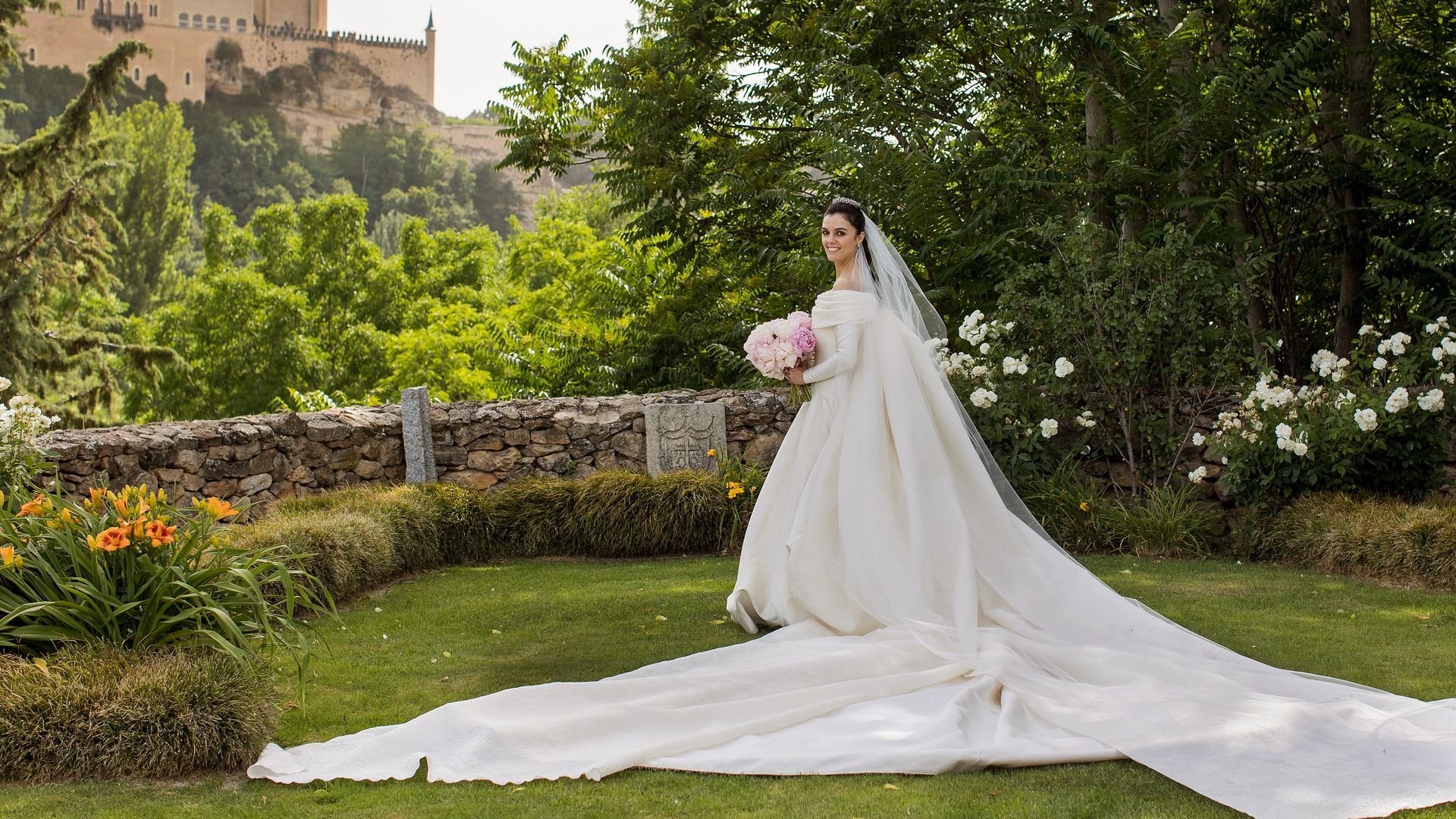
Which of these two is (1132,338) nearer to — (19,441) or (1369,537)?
(1369,537)

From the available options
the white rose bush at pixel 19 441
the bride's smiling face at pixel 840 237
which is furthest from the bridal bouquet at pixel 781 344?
the white rose bush at pixel 19 441

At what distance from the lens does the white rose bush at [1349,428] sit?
7520 millimetres

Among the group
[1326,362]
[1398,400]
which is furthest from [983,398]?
[1398,400]

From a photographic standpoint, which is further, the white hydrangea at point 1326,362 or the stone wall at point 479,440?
the stone wall at point 479,440

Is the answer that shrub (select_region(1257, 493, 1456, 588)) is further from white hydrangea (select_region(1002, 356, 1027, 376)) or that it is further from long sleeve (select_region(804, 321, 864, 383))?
long sleeve (select_region(804, 321, 864, 383))

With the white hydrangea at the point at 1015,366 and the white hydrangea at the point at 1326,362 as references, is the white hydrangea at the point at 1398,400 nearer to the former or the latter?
the white hydrangea at the point at 1326,362

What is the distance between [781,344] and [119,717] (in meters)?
3.34

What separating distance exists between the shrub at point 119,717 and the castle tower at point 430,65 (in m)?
101

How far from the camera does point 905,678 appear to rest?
4.21m

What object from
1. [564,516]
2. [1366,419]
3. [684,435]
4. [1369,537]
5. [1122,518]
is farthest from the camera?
[684,435]

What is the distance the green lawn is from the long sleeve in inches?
55.2

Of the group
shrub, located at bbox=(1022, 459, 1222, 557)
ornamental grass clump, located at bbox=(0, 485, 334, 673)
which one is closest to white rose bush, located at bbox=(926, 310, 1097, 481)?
shrub, located at bbox=(1022, 459, 1222, 557)

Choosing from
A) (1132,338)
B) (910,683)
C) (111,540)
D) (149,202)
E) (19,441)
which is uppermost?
(149,202)

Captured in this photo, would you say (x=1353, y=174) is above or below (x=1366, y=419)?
above
